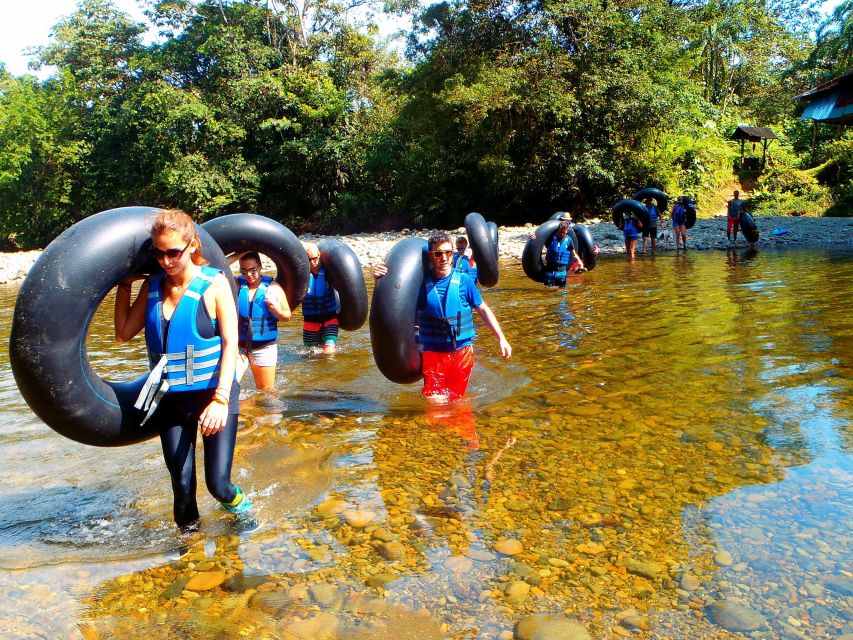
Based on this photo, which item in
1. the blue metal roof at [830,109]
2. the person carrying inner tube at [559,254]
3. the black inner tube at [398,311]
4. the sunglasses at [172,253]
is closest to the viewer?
the sunglasses at [172,253]

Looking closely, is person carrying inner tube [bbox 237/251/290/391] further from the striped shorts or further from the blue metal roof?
the blue metal roof

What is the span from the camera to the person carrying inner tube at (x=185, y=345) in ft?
11.4

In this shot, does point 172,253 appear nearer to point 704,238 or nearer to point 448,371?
point 448,371

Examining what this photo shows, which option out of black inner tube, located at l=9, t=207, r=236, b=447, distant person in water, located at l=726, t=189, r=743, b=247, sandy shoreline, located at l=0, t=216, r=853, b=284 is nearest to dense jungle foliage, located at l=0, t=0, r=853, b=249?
sandy shoreline, located at l=0, t=216, r=853, b=284

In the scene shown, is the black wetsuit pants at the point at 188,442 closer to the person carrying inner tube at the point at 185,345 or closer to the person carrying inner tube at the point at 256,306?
the person carrying inner tube at the point at 185,345

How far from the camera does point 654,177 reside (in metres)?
27.8

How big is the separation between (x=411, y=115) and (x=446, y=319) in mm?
25637

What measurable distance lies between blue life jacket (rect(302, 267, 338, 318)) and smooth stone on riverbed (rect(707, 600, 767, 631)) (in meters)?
5.82

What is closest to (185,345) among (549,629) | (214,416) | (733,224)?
(214,416)

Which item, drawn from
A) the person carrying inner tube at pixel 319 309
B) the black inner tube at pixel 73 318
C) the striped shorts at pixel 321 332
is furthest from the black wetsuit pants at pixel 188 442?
the striped shorts at pixel 321 332

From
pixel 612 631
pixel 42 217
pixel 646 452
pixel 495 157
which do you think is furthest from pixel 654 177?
pixel 42 217

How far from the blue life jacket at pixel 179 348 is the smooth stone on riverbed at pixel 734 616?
8.43 feet

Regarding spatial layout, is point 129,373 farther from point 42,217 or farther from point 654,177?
point 42,217

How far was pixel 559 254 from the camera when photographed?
501 inches
